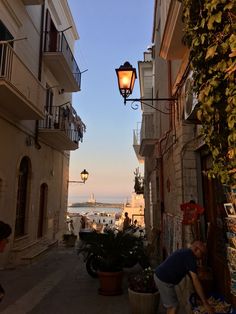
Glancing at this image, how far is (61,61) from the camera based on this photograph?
1332cm

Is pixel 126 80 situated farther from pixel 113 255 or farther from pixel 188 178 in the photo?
pixel 113 255

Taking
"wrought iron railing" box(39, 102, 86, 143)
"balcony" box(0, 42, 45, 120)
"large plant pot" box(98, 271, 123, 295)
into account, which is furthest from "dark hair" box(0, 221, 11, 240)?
"wrought iron railing" box(39, 102, 86, 143)

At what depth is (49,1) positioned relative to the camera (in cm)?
1418

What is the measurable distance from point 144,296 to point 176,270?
1.47m

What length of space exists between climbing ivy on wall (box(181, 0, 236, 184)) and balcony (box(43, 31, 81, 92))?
10.9 metres

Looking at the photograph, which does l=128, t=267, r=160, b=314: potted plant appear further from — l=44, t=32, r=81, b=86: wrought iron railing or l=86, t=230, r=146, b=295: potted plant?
l=44, t=32, r=81, b=86: wrought iron railing

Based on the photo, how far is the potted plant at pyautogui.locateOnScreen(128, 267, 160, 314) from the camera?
5270 mm

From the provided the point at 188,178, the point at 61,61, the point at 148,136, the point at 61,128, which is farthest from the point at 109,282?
the point at 61,61

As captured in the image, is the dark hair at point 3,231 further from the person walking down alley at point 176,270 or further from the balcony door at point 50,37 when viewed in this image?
the balcony door at point 50,37

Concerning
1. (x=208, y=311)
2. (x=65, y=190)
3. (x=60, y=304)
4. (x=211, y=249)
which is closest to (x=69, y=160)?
(x=65, y=190)

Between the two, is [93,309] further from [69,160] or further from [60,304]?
[69,160]

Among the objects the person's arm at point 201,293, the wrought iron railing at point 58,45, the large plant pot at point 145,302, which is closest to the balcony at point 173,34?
the person's arm at point 201,293

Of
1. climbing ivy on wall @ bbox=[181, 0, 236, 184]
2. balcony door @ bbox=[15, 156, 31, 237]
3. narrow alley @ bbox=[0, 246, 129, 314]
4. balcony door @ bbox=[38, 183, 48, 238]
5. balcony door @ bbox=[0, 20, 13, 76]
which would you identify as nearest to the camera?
climbing ivy on wall @ bbox=[181, 0, 236, 184]

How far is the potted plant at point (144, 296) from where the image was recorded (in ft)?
17.3
